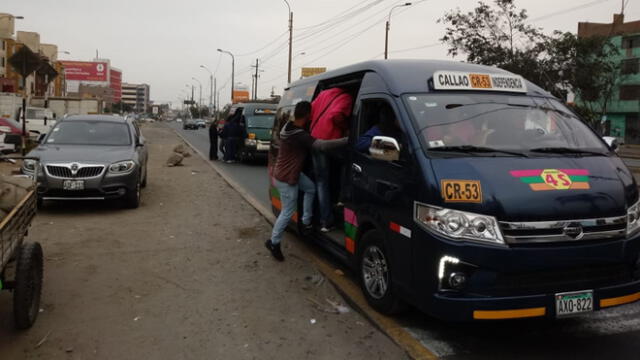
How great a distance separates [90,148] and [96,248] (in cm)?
314

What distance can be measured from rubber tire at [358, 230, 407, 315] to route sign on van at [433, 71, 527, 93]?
1.39 meters

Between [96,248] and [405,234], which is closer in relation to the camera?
[405,234]

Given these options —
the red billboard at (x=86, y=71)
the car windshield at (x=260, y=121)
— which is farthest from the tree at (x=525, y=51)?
the red billboard at (x=86, y=71)

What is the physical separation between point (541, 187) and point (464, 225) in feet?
1.98

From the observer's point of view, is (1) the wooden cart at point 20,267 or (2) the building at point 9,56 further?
(2) the building at point 9,56

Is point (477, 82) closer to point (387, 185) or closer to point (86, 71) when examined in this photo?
point (387, 185)

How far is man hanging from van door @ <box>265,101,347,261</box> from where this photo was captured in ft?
19.2

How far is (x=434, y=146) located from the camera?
4129 mm

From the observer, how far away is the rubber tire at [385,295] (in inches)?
171

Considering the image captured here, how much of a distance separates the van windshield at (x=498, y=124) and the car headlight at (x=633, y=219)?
56 cm

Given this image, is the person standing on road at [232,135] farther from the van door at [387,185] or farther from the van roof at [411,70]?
the van door at [387,185]

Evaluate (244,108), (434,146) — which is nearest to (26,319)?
(434,146)

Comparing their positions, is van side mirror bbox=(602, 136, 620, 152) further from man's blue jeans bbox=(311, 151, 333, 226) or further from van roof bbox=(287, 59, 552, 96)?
man's blue jeans bbox=(311, 151, 333, 226)

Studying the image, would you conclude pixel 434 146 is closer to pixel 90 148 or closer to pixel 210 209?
pixel 210 209
